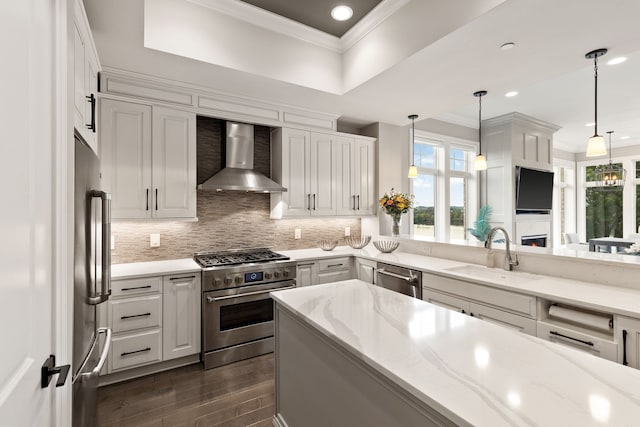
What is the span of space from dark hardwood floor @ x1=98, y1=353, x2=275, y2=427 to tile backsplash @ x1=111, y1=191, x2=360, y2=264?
3.80ft

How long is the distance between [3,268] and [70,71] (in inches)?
35.4

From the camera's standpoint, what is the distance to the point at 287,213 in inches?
146

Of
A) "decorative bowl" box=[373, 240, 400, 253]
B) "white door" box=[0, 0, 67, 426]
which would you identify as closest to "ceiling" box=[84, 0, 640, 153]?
"white door" box=[0, 0, 67, 426]

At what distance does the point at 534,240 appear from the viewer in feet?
20.5

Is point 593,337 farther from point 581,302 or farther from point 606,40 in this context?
point 606,40

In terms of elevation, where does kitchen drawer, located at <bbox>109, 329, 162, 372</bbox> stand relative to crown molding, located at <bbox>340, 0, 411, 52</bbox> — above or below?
below

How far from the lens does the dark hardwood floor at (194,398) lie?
83.8 inches

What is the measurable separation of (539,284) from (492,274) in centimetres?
46

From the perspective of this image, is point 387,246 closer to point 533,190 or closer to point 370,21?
point 370,21

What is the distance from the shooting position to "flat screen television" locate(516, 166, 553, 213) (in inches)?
226

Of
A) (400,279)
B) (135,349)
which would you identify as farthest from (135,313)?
(400,279)

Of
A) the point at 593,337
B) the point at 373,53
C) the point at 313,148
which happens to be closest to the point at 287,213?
the point at 313,148

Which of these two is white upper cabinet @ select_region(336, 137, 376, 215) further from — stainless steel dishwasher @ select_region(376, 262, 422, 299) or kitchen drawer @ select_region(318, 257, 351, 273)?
stainless steel dishwasher @ select_region(376, 262, 422, 299)

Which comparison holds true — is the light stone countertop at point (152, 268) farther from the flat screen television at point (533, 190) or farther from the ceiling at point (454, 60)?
the flat screen television at point (533, 190)
